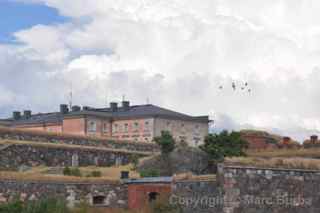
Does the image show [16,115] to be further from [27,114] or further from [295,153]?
[295,153]

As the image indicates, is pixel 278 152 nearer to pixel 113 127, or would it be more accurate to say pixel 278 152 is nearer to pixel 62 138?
pixel 62 138

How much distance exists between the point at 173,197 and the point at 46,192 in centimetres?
582

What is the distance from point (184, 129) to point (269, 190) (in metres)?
56.4

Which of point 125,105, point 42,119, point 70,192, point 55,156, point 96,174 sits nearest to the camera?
point 70,192

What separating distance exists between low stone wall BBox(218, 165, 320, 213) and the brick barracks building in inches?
1908

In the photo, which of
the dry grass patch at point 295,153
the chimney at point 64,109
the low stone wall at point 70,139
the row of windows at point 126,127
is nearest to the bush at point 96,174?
the dry grass patch at point 295,153

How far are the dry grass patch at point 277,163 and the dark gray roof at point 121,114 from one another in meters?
51.6

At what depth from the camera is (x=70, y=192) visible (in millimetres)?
33469

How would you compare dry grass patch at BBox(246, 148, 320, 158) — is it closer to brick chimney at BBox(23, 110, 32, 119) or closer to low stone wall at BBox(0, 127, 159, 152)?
low stone wall at BBox(0, 127, 159, 152)

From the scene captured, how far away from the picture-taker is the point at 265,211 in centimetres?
2975

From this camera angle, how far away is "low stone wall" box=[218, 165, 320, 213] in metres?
29.4

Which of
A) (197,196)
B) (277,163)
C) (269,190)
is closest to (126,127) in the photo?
(197,196)

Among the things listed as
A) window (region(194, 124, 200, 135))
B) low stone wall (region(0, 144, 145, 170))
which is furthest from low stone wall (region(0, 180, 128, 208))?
window (region(194, 124, 200, 135))

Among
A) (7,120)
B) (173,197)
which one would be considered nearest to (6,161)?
(173,197)
